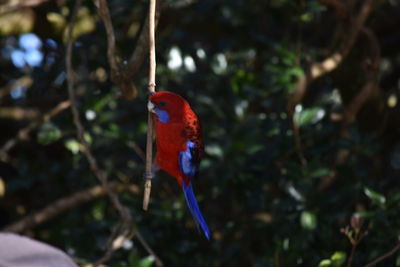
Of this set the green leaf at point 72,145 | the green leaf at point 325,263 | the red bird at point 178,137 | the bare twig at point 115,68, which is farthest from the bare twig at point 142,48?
the green leaf at point 72,145

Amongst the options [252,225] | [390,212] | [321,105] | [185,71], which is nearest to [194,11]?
[185,71]

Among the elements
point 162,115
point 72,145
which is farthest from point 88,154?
point 72,145

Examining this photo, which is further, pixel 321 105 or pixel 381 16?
pixel 381 16

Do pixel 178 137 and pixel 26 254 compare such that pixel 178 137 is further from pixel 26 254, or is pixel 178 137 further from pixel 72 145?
pixel 72 145

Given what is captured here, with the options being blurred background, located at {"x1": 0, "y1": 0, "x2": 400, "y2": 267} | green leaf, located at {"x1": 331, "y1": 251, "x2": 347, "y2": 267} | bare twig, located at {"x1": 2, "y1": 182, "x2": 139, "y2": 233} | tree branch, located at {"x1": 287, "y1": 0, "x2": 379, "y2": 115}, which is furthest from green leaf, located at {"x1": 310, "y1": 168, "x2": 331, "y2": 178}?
bare twig, located at {"x1": 2, "y1": 182, "x2": 139, "y2": 233}

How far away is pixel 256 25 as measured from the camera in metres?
3.41

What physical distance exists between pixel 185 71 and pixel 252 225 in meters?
0.73

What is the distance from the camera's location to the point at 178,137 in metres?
1.82

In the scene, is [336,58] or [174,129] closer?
[174,129]

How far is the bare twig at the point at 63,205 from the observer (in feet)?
9.46

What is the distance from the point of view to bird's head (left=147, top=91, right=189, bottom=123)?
170 centimetres

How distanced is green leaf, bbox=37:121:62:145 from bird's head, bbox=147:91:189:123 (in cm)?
97

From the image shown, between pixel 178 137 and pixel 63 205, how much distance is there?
1.26 m

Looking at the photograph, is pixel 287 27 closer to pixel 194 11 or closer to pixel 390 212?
pixel 194 11
